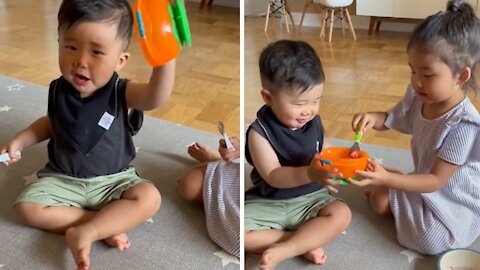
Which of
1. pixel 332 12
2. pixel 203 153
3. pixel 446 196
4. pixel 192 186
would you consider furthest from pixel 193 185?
pixel 332 12

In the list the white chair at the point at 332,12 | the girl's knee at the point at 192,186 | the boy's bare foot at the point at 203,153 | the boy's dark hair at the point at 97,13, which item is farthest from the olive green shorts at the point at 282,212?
the white chair at the point at 332,12

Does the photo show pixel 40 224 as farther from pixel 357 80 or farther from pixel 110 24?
pixel 357 80

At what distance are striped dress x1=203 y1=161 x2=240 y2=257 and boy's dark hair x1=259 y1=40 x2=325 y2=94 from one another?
7.0 inches

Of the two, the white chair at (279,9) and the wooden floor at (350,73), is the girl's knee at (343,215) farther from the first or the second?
the white chair at (279,9)

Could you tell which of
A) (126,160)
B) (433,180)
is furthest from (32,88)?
(433,180)

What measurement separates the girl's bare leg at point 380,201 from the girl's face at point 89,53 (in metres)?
0.49

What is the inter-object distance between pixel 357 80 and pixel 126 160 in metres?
0.86

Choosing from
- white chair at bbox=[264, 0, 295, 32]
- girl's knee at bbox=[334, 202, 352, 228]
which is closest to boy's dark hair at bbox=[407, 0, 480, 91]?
girl's knee at bbox=[334, 202, 352, 228]

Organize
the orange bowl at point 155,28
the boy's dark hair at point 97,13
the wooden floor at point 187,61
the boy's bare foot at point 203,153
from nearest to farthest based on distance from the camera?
the orange bowl at point 155,28, the boy's dark hair at point 97,13, the boy's bare foot at point 203,153, the wooden floor at point 187,61

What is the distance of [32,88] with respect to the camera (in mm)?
1503

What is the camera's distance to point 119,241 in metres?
0.92

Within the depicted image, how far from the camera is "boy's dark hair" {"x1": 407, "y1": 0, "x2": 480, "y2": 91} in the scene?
0.88 meters

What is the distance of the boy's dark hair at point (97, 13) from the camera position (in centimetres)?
89

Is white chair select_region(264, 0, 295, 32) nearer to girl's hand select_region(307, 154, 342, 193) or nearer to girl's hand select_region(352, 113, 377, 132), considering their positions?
girl's hand select_region(352, 113, 377, 132)
